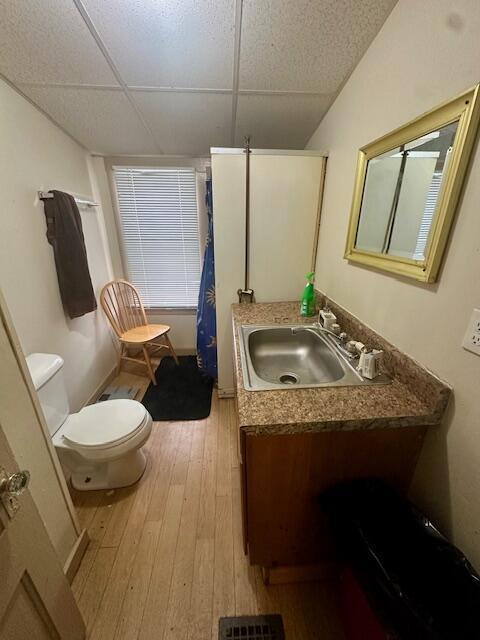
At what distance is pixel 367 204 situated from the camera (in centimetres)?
112

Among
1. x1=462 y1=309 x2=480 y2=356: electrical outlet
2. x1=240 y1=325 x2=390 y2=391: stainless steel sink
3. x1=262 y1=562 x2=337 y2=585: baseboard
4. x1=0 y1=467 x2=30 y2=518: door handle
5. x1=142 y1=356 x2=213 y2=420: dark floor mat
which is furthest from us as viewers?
x1=142 y1=356 x2=213 y2=420: dark floor mat

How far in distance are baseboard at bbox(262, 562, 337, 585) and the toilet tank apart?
4.11 ft

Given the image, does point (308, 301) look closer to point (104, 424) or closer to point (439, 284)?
point (439, 284)

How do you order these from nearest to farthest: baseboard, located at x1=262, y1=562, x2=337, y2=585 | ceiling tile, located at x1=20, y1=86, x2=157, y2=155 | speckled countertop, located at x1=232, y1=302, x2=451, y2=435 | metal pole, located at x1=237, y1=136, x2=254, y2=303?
speckled countertop, located at x1=232, y1=302, x2=451, y2=435 < baseboard, located at x1=262, y1=562, x2=337, y2=585 < ceiling tile, located at x1=20, y1=86, x2=157, y2=155 < metal pole, located at x1=237, y1=136, x2=254, y2=303

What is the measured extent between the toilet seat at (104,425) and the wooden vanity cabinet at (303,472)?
78cm

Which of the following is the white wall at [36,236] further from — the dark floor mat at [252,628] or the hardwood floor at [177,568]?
the dark floor mat at [252,628]

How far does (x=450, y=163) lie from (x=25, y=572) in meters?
1.56

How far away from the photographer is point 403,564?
26.4 inches

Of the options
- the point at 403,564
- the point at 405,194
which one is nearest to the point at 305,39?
the point at 405,194

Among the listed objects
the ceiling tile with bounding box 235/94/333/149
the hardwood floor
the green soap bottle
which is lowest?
the hardwood floor

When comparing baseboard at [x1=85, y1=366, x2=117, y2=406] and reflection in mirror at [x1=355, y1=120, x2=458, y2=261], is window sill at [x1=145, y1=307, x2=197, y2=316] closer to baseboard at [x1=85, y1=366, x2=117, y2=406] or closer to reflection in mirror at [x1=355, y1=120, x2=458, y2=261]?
baseboard at [x1=85, y1=366, x2=117, y2=406]

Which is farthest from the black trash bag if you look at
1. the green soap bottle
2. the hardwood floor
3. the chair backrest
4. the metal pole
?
the chair backrest

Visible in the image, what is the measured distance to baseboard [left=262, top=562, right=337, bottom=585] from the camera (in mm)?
1003

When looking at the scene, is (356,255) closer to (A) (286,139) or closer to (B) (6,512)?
(A) (286,139)
